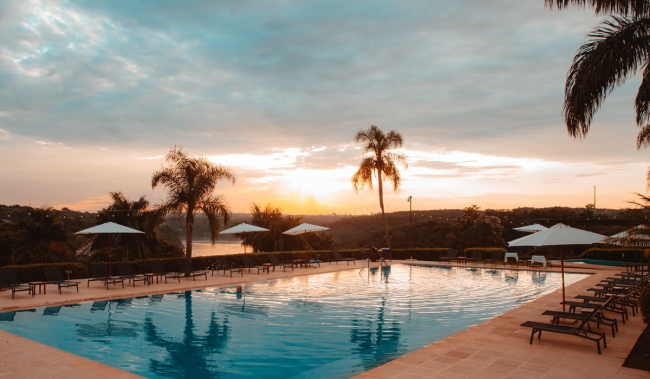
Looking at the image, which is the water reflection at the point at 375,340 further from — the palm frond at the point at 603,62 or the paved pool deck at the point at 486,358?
the palm frond at the point at 603,62

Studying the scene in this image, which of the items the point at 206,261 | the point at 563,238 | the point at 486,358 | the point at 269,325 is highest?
the point at 563,238

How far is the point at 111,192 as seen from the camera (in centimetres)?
2980

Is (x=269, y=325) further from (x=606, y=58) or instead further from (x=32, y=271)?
(x=32, y=271)

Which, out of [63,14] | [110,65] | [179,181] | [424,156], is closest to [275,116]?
[179,181]

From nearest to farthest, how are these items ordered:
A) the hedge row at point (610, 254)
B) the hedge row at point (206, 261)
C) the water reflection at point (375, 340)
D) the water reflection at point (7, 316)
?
the water reflection at point (375, 340), the water reflection at point (7, 316), the hedge row at point (206, 261), the hedge row at point (610, 254)

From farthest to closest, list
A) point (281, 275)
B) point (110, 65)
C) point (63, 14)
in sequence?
point (281, 275), point (110, 65), point (63, 14)

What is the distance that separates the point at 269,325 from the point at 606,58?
26.0ft

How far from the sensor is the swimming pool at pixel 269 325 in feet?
22.5

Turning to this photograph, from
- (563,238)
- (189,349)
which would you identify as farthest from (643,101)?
(189,349)

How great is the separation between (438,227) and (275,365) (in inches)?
1350

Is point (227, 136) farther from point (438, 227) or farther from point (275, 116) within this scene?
point (438, 227)

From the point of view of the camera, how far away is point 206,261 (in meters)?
19.5

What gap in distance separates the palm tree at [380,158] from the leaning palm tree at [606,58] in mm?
21792

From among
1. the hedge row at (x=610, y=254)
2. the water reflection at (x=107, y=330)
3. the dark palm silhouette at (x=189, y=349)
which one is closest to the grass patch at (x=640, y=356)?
the dark palm silhouette at (x=189, y=349)
